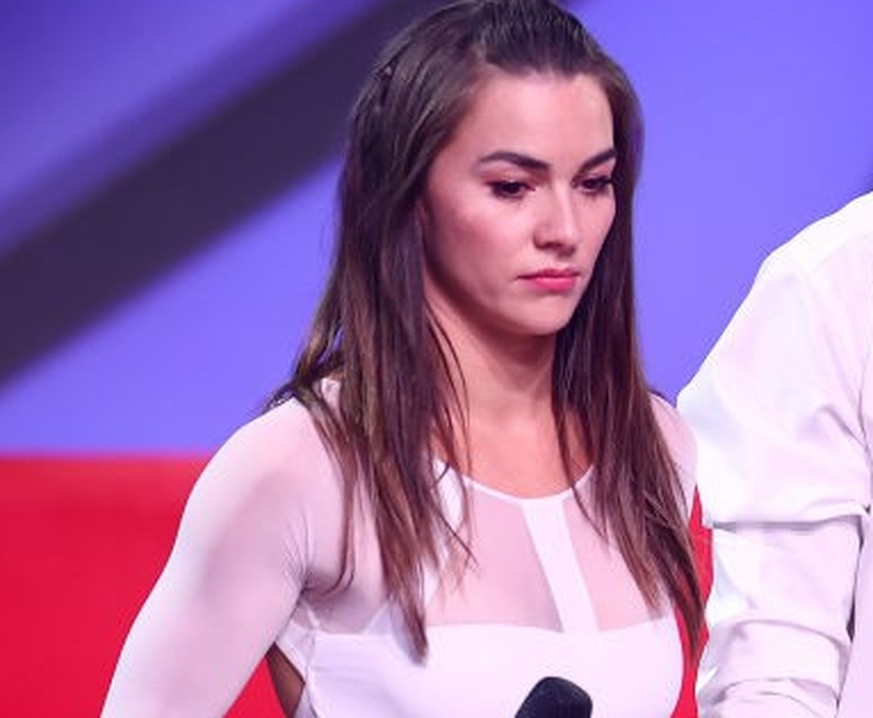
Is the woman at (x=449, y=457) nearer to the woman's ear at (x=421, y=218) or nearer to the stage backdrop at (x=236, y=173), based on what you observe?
the woman's ear at (x=421, y=218)

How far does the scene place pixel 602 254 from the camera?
1212 millimetres

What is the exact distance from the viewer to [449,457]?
3.88 ft

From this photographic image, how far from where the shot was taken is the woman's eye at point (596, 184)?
45.8 inches

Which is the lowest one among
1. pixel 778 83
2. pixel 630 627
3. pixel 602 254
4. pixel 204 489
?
pixel 630 627

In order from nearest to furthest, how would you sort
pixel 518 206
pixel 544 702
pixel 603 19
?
pixel 544 702 → pixel 518 206 → pixel 603 19

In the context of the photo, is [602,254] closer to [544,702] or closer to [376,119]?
[376,119]

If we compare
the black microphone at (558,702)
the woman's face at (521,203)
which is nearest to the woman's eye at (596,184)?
the woman's face at (521,203)

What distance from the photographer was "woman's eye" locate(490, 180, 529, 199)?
1140 millimetres

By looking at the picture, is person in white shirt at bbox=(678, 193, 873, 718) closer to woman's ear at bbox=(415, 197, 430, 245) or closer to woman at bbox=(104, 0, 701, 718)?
woman at bbox=(104, 0, 701, 718)

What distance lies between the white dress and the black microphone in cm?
34

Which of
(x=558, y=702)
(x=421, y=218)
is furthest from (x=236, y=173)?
(x=558, y=702)

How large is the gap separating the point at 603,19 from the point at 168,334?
0.63 metres

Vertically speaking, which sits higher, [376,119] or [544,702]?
[376,119]

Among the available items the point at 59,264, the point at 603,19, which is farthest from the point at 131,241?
the point at 603,19
